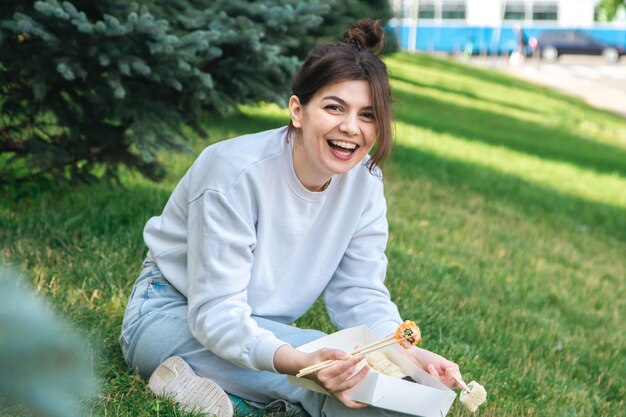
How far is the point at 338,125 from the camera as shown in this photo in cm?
255

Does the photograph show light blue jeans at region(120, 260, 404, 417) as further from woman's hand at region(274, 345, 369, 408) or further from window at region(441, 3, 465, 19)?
window at region(441, 3, 465, 19)

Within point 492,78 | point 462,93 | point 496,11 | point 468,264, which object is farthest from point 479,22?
point 468,264

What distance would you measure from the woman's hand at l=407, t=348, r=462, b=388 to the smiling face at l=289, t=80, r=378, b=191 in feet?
1.81

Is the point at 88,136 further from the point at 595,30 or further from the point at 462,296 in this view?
the point at 595,30

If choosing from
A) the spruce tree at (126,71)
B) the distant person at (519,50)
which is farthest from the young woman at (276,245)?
the distant person at (519,50)

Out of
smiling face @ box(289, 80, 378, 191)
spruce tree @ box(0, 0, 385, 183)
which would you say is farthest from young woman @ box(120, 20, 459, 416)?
spruce tree @ box(0, 0, 385, 183)

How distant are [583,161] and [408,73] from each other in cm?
931

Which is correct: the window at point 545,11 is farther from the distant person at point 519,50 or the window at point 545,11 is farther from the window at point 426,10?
the window at point 426,10

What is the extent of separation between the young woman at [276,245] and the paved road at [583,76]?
20506 millimetres

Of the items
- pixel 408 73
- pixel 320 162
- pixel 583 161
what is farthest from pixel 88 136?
pixel 408 73

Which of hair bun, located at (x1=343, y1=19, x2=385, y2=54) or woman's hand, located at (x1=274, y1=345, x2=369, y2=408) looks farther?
hair bun, located at (x1=343, y1=19, x2=385, y2=54)

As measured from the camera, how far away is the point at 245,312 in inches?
96.5

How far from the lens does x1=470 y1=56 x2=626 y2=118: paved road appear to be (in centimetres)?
2537

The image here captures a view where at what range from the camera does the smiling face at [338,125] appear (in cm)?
255
